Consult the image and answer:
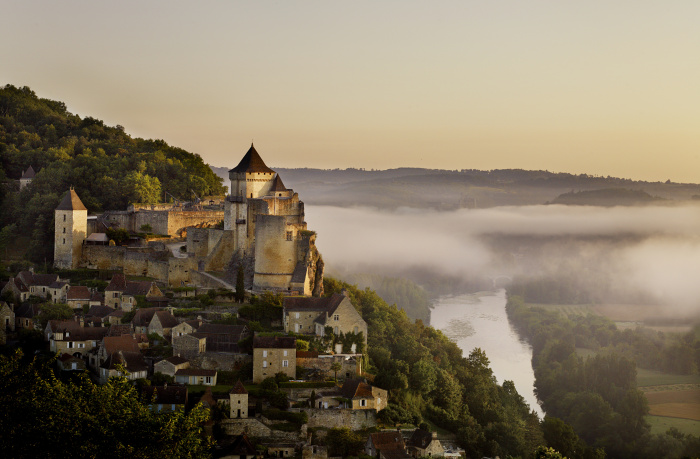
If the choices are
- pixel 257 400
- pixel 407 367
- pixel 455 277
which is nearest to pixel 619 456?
pixel 407 367

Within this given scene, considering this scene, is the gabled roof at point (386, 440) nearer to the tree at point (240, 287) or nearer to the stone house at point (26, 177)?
the tree at point (240, 287)

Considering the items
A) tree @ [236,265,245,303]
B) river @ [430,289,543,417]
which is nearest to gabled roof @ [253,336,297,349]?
tree @ [236,265,245,303]

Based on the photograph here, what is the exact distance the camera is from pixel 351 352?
35344mm

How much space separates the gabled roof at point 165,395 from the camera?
98.1ft

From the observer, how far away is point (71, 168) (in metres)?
52.7

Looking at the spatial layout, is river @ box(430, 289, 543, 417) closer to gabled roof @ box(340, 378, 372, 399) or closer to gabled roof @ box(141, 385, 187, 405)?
gabled roof @ box(340, 378, 372, 399)

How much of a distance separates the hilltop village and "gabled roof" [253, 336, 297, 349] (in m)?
0.06

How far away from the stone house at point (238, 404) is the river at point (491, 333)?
29.3 metres

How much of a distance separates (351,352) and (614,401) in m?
25.6

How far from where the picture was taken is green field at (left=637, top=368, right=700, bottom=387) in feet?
197

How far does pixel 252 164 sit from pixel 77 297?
10.9 metres

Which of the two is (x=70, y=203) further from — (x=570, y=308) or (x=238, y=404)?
(x=570, y=308)

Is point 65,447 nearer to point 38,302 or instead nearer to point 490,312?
point 38,302

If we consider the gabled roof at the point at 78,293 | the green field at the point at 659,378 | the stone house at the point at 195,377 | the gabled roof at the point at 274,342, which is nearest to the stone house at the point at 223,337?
the gabled roof at the point at 274,342
